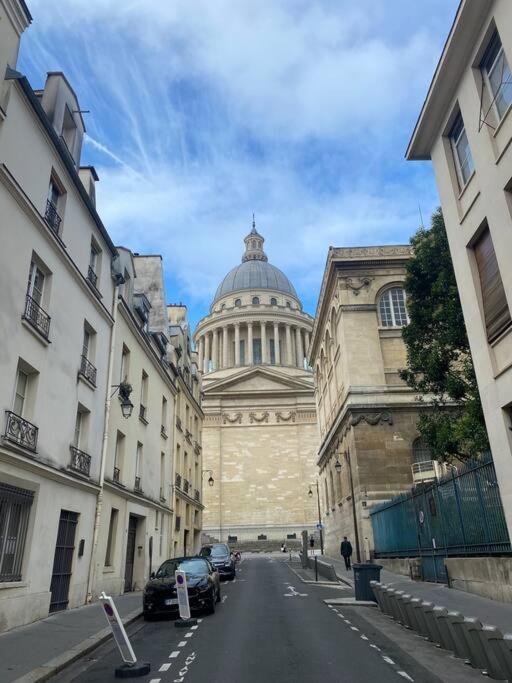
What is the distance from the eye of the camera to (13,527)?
38.4ft

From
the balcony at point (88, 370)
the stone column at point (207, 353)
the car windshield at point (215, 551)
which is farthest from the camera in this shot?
the stone column at point (207, 353)

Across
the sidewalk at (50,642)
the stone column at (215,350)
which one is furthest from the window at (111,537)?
the stone column at (215,350)

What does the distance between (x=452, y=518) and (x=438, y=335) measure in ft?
20.2

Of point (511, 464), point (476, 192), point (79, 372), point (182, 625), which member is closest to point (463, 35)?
point (476, 192)

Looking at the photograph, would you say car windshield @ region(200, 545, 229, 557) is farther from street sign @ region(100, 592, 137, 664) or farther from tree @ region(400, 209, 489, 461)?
street sign @ region(100, 592, 137, 664)

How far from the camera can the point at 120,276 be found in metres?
19.1

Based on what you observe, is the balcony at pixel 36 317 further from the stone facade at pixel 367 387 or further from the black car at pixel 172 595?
the stone facade at pixel 367 387

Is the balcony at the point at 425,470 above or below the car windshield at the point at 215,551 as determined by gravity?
above

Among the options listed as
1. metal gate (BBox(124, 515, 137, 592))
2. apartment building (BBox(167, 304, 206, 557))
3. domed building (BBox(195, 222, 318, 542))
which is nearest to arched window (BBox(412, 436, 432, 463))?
apartment building (BBox(167, 304, 206, 557))

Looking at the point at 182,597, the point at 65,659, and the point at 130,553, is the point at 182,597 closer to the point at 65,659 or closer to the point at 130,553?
the point at 65,659

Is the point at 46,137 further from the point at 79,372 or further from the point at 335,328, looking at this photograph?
the point at 335,328

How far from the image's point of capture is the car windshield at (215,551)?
25828 millimetres

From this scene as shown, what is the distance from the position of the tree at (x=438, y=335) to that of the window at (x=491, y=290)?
18.1ft

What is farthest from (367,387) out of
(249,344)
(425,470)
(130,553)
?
(249,344)
